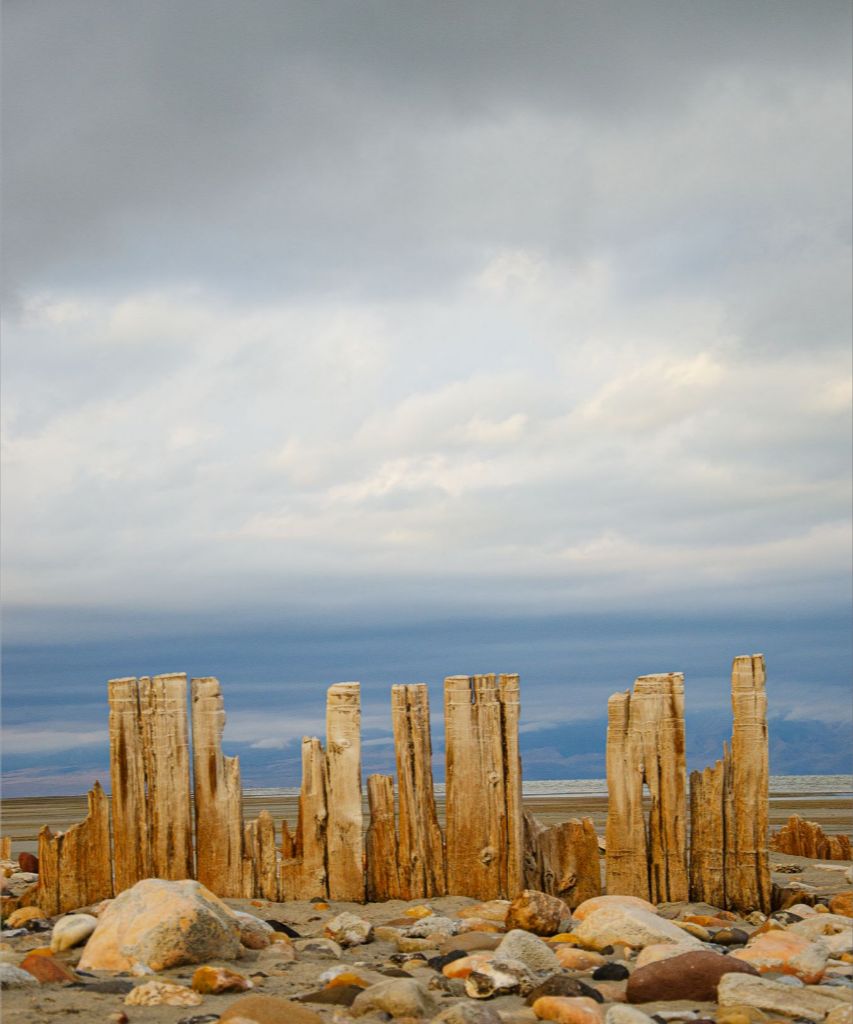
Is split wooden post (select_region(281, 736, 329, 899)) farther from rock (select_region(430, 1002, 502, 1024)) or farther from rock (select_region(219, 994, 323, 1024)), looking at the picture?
rock (select_region(430, 1002, 502, 1024))

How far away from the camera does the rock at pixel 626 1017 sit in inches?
258

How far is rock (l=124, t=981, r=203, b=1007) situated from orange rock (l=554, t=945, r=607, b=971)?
2.71 metres

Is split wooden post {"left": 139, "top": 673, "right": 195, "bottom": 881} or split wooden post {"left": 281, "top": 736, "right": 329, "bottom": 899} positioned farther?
split wooden post {"left": 281, "top": 736, "right": 329, "bottom": 899}

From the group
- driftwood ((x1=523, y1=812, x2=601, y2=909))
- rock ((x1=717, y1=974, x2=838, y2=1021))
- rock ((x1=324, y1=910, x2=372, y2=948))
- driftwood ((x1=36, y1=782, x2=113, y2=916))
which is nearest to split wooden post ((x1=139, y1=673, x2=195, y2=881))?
driftwood ((x1=36, y1=782, x2=113, y2=916))

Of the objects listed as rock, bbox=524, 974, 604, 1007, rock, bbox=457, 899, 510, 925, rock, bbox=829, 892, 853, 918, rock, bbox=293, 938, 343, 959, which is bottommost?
rock, bbox=829, 892, 853, 918

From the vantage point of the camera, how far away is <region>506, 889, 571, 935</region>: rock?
9.23 meters

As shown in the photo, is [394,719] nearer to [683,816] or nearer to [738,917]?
[683,816]

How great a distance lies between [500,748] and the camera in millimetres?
10531

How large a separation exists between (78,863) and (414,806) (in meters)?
3.08

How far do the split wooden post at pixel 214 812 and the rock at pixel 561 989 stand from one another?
4.00 meters

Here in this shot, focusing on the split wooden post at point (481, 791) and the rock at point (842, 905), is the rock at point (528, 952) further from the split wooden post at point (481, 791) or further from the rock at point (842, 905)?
the rock at point (842, 905)

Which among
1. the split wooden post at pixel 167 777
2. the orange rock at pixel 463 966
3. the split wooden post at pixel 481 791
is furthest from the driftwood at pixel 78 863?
the orange rock at pixel 463 966

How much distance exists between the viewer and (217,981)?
729 centimetres

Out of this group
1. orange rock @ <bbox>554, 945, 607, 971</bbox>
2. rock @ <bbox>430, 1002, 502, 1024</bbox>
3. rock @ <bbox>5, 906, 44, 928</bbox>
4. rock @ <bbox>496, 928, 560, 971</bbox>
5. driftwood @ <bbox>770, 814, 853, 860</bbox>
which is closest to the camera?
rock @ <bbox>430, 1002, 502, 1024</bbox>
